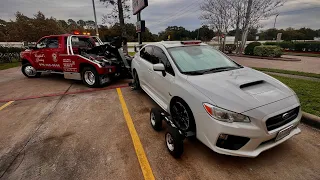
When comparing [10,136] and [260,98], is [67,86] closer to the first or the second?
[10,136]

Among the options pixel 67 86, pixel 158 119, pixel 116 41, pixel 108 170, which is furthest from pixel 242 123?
pixel 67 86

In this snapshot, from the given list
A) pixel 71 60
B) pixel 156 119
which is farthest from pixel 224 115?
pixel 71 60

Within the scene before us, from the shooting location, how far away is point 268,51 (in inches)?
588

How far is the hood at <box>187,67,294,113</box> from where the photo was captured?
7.36ft

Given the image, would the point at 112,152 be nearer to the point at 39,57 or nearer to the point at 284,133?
the point at 284,133

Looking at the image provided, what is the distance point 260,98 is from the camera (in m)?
2.32

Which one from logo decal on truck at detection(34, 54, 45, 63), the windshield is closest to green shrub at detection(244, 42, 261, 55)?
the windshield

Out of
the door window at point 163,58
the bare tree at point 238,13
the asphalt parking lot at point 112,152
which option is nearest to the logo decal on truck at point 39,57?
the asphalt parking lot at point 112,152

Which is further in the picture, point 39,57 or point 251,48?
point 251,48

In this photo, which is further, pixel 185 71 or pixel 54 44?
pixel 54 44

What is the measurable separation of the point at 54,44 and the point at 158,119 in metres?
5.76

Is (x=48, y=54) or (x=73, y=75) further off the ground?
(x=48, y=54)

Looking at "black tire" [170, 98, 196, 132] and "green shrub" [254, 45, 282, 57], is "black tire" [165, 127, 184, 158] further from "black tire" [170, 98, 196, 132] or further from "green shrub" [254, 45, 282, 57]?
"green shrub" [254, 45, 282, 57]

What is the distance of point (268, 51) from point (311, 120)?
1356 centimetres
